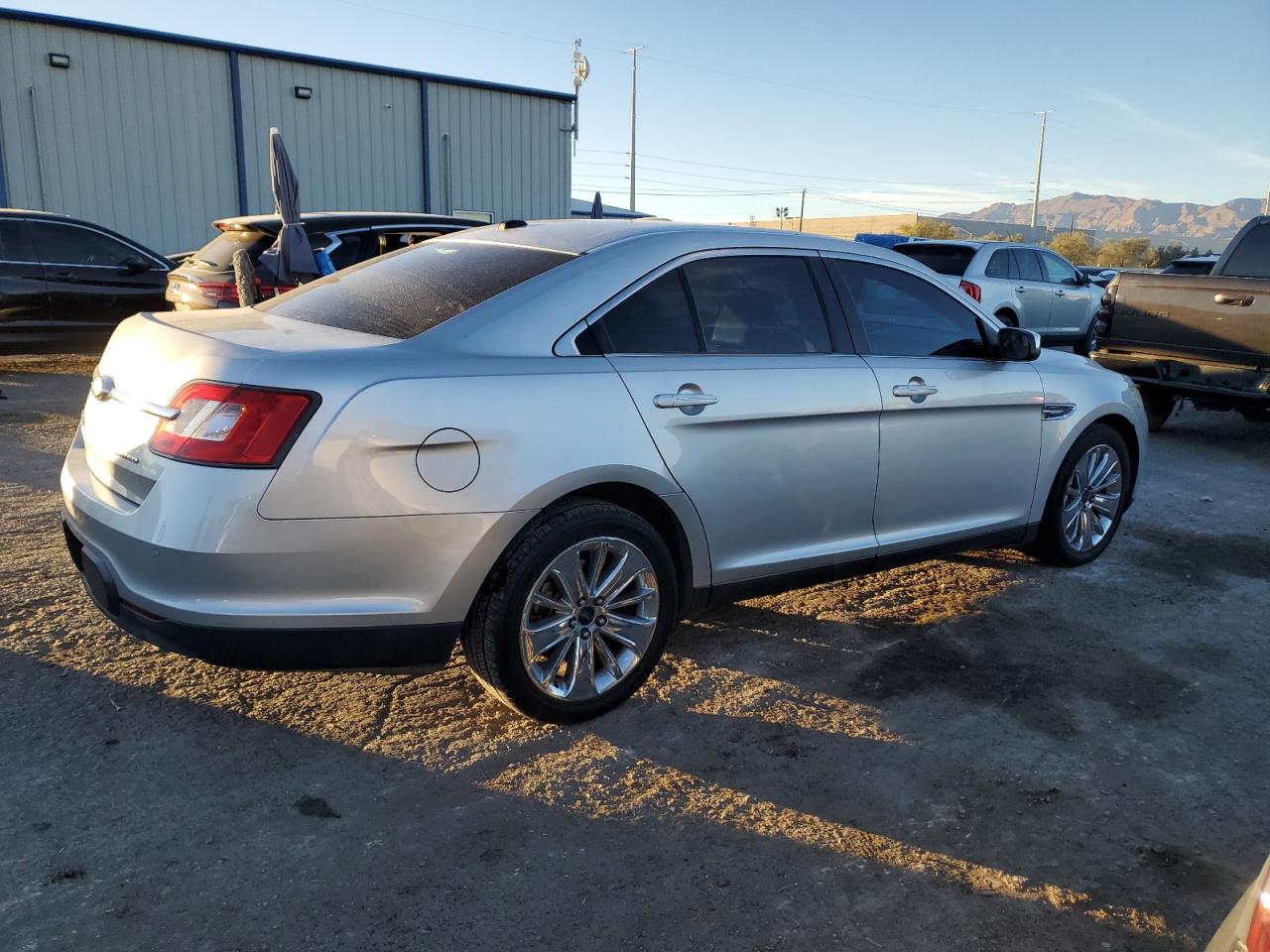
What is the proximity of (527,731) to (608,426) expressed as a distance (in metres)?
1.06

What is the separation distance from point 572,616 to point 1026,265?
484 inches

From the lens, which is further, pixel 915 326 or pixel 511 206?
pixel 511 206

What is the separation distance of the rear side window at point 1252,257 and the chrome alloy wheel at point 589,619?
25.0 ft

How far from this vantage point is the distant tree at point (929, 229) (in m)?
65.7

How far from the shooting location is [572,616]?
127 inches

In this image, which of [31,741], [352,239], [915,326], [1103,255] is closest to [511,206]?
[352,239]

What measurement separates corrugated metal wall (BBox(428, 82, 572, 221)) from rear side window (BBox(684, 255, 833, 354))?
54.9 ft

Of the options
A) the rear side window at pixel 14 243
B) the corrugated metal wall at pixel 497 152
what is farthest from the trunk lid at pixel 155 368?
the corrugated metal wall at pixel 497 152

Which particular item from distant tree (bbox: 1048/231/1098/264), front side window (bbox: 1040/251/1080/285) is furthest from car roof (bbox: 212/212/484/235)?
distant tree (bbox: 1048/231/1098/264)

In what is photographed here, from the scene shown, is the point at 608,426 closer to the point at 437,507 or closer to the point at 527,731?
the point at 437,507

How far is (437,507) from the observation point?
2830mm

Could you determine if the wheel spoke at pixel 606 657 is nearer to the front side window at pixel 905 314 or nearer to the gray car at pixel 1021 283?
the front side window at pixel 905 314

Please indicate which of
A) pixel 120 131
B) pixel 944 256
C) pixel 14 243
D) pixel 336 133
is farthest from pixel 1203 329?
pixel 120 131

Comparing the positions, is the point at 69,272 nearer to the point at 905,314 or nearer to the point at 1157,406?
the point at 905,314
